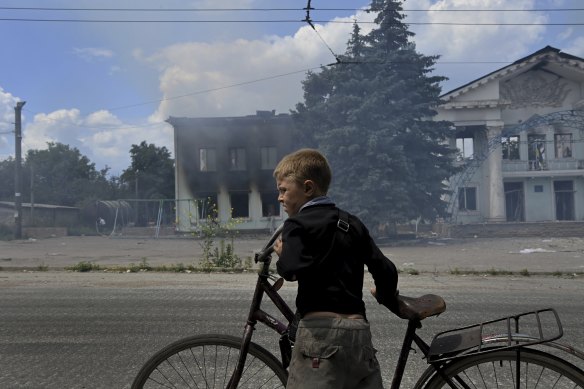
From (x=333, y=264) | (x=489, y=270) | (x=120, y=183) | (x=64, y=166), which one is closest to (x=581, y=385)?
(x=333, y=264)

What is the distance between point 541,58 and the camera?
Answer: 107 feet

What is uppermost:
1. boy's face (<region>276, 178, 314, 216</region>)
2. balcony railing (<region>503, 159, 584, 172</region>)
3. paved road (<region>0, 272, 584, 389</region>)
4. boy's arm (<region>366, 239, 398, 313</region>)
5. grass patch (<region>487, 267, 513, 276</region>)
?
balcony railing (<region>503, 159, 584, 172</region>)

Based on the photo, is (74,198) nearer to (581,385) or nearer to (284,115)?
(284,115)

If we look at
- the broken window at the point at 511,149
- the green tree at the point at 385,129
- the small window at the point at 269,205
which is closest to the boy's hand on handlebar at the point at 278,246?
the green tree at the point at 385,129

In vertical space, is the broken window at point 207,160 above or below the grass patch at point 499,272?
above

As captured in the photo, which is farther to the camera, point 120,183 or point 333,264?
point 120,183

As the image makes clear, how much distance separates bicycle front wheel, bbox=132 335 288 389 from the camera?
2441 mm

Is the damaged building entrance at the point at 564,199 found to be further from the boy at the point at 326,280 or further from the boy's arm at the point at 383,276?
the boy at the point at 326,280

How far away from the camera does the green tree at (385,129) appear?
23.6 metres

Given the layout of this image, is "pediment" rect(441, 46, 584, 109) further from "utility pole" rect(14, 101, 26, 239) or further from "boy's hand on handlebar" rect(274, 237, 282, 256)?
"boy's hand on handlebar" rect(274, 237, 282, 256)

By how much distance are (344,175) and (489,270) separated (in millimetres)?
12698

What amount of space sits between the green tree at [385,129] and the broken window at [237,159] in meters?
9.05

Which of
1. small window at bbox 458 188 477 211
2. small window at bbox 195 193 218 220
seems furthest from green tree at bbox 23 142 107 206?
small window at bbox 458 188 477 211

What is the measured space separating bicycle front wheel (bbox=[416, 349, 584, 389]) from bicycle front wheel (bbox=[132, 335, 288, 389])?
2.35 ft
